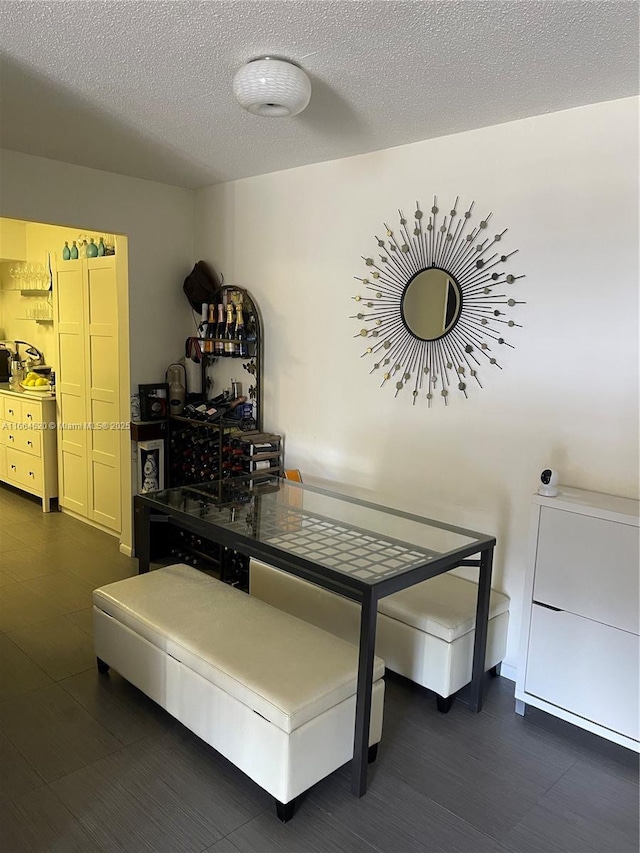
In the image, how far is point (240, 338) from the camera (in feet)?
12.8

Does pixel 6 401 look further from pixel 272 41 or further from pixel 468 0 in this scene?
pixel 468 0

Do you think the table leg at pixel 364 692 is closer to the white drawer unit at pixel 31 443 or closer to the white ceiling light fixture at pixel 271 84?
the white ceiling light fixture at pixel 271 84

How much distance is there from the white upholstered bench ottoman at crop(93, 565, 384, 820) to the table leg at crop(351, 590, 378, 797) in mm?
32

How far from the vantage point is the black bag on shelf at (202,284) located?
4.18 m

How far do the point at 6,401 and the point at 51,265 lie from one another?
1.31 metres

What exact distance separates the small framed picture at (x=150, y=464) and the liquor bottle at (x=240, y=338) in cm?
88

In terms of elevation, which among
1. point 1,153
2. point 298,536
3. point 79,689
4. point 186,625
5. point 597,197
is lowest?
point 79,689

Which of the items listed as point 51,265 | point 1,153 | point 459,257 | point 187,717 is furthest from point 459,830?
point 51,265

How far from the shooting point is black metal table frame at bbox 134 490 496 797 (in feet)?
6.72

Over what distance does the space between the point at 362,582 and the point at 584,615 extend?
96 centimetres

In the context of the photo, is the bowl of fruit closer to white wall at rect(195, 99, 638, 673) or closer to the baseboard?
white wall at rect(195, 99, 638, 673)

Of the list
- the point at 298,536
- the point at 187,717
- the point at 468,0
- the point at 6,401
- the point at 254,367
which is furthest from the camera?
the point at 6,401

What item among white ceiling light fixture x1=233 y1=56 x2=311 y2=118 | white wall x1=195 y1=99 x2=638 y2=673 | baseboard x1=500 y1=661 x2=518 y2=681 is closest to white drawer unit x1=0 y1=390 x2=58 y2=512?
white wall x1=195 y1=99 x2=638 y2=673

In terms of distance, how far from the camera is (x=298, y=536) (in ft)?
8.05
